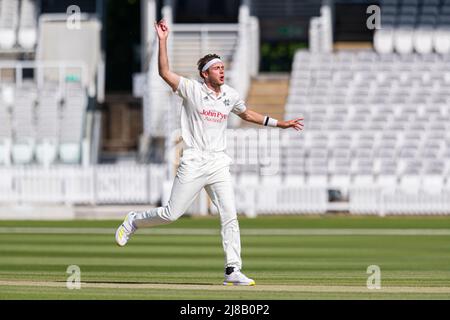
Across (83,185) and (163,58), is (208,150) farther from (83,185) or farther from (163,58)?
(83,185)

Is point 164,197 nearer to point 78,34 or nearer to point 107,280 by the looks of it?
point 78,34

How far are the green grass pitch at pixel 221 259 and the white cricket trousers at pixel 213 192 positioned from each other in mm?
518

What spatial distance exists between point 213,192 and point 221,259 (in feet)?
16.5

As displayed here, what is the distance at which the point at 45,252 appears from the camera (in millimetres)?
19719

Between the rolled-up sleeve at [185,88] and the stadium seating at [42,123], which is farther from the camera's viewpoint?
the stadium seating at [42,123]

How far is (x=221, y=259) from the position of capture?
1850 centimetres

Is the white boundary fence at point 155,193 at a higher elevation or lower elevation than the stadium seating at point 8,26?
lower

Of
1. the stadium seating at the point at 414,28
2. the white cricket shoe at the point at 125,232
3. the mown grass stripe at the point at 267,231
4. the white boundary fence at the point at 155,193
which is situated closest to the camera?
the white cricket shoe at the point at 125,232

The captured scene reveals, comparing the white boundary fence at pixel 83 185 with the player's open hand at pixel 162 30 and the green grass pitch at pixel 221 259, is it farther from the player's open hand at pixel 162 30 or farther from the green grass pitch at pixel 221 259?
the player's open hand at pixel 162 30

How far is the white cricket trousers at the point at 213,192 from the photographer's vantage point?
44.2ft

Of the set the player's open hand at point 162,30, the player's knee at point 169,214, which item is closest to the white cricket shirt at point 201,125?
the player's knee at point 169,214

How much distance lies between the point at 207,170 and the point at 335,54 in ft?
84.4

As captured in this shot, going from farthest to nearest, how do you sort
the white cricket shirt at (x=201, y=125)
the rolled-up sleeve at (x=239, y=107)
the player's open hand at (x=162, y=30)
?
the rolled-up sleeve at (x=239, y=107), the white cricket shirt at (x=201, y=125), the player's open hand at (x=162, y=30)

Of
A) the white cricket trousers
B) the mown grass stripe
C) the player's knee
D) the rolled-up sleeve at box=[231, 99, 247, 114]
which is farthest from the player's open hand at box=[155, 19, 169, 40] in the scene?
the mown grass stripe
